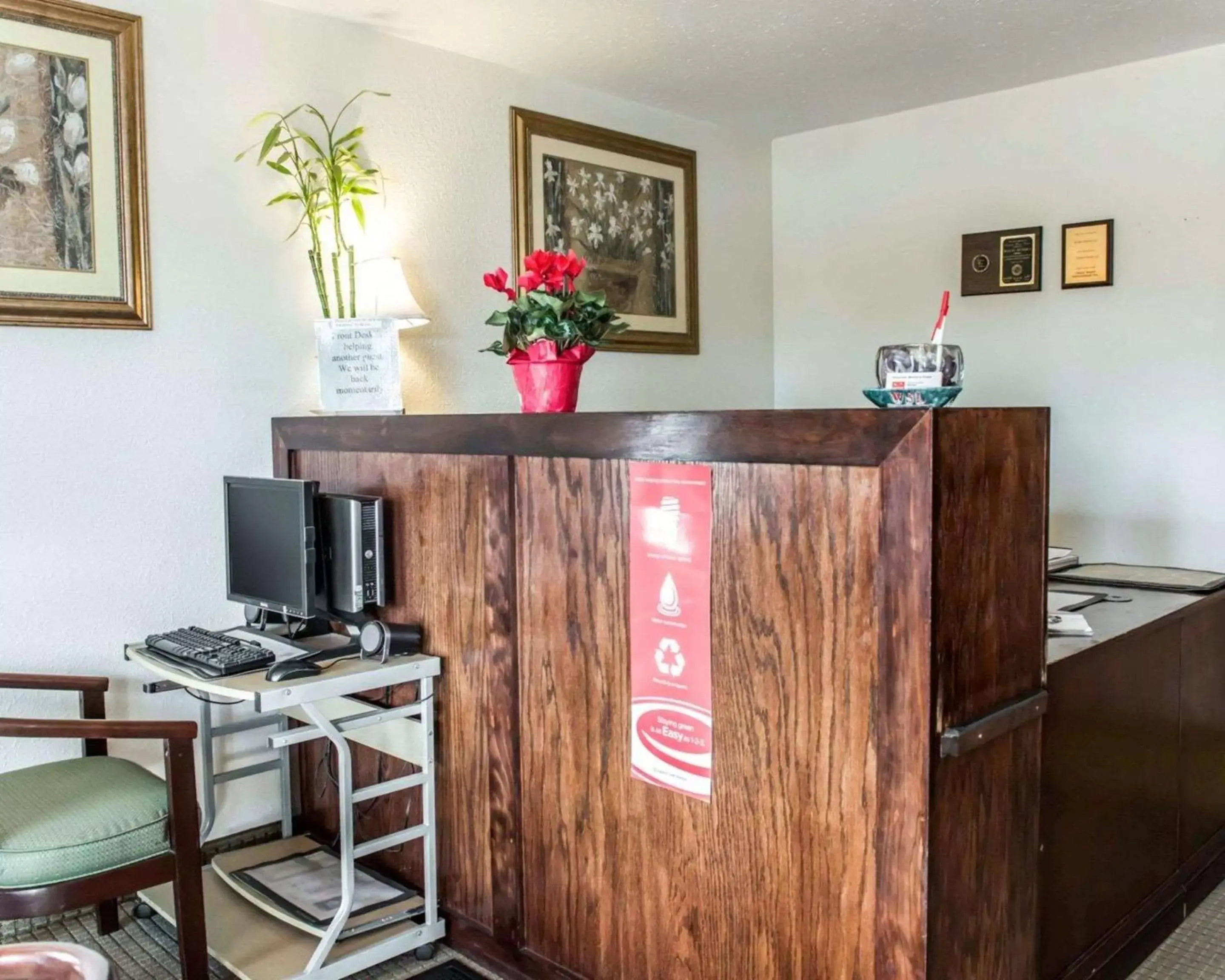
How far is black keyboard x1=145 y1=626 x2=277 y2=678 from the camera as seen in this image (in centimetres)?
221

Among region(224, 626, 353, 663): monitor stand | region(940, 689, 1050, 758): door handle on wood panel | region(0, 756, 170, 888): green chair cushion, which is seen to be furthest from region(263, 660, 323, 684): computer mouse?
region(940, 689, 1050, 758): door handle on wood panel

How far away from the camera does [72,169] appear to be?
98.1 inches

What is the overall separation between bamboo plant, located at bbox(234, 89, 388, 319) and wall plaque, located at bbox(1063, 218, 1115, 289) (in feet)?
7.86

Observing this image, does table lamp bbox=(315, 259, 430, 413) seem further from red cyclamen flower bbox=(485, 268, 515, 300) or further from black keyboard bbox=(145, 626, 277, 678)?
black keyboard bbox=(145, 626, 277, 678)

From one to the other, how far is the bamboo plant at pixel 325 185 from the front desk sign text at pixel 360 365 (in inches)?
5.5

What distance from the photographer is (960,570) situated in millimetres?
1521

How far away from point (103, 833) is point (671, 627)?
1.15 metres

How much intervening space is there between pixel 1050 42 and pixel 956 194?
0.73 m

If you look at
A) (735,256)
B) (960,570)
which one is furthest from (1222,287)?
(960,570)

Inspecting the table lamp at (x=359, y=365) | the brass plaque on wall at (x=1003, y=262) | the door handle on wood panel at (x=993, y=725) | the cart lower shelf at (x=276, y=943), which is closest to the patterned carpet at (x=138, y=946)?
the cart lower shelf at (x=276, y=943)

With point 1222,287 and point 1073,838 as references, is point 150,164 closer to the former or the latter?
point 1073,838

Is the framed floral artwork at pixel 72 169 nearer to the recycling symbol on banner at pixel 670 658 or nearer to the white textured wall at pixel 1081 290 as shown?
the recycling symbol on banner at pixel 670 658

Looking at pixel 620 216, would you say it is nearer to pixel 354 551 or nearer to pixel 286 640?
pixel 354 551

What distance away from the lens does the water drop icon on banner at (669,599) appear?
1.83 m
